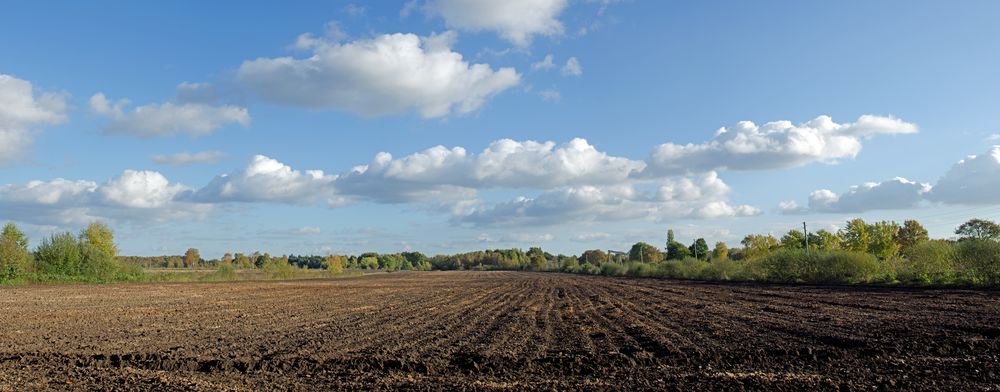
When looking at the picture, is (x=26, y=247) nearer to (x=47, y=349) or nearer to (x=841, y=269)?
(x=47, y=349)

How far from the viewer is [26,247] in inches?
2240

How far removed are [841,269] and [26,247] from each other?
6795cm

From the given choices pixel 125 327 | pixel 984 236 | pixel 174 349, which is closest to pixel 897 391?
pixel 174 349

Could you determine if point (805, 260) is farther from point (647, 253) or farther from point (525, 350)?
point (647, 253)

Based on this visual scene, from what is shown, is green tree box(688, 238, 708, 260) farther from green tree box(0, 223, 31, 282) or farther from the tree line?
green tree box(0, 223, 31, 282)

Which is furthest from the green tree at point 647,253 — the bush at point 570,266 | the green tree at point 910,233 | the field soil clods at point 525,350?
the field soil clods at point 525,350

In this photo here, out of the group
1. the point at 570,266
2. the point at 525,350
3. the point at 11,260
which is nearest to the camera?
the point at 525,350

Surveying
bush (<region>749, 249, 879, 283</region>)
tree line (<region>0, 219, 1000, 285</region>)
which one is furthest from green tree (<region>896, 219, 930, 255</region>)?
bush (<region>749, 249, 879, 283</region>)

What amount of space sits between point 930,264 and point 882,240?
27.5 meters

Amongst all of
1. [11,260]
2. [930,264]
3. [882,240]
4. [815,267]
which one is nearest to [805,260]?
[815,267]

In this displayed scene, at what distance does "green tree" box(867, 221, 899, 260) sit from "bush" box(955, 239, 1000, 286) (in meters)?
28.8

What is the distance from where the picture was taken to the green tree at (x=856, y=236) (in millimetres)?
61156

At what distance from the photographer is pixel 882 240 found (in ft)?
198

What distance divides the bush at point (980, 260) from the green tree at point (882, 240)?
2883 cm
